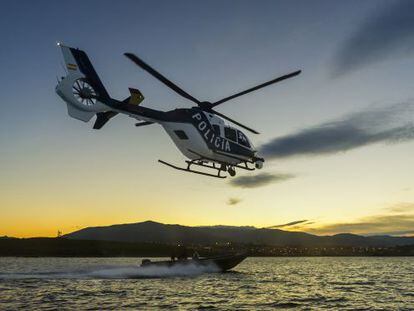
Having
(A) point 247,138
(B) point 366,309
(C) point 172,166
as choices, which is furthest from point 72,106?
(B) point 366,309

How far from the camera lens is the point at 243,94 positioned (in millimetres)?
29562

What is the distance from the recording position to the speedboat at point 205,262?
2451 inches

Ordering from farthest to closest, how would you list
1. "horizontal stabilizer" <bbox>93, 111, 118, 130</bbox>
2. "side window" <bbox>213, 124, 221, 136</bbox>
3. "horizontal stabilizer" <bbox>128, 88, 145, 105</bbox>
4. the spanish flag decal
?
"side window" <bbox>213, 124, 221, 136</bbox> < "horizontal stabilizer" <bbox>93, 111, 118, 130</bbox> < "horizontal stabilizer" <bbox>128, 88, 145, 105</bbox> < the spanish flag decal

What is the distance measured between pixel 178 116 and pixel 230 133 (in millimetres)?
4596

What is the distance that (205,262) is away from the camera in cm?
6569

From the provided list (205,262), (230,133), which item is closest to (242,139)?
(230,133)

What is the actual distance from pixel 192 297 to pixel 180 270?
73.7ft

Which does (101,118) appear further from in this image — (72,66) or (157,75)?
(157,75)

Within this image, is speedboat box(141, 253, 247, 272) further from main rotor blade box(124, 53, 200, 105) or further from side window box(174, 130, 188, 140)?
main rotor blade box(124, 53, 200, 105)

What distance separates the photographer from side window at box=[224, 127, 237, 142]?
33375mm

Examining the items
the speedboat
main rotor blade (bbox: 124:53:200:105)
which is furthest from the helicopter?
the speedboat

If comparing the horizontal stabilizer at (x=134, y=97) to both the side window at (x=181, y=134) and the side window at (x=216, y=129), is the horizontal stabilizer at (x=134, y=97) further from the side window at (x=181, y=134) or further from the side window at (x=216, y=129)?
the side window at (x=216, y=129)

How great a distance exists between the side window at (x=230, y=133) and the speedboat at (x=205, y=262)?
1269 inches

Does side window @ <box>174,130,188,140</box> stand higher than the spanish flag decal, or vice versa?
the spanish flag decal
